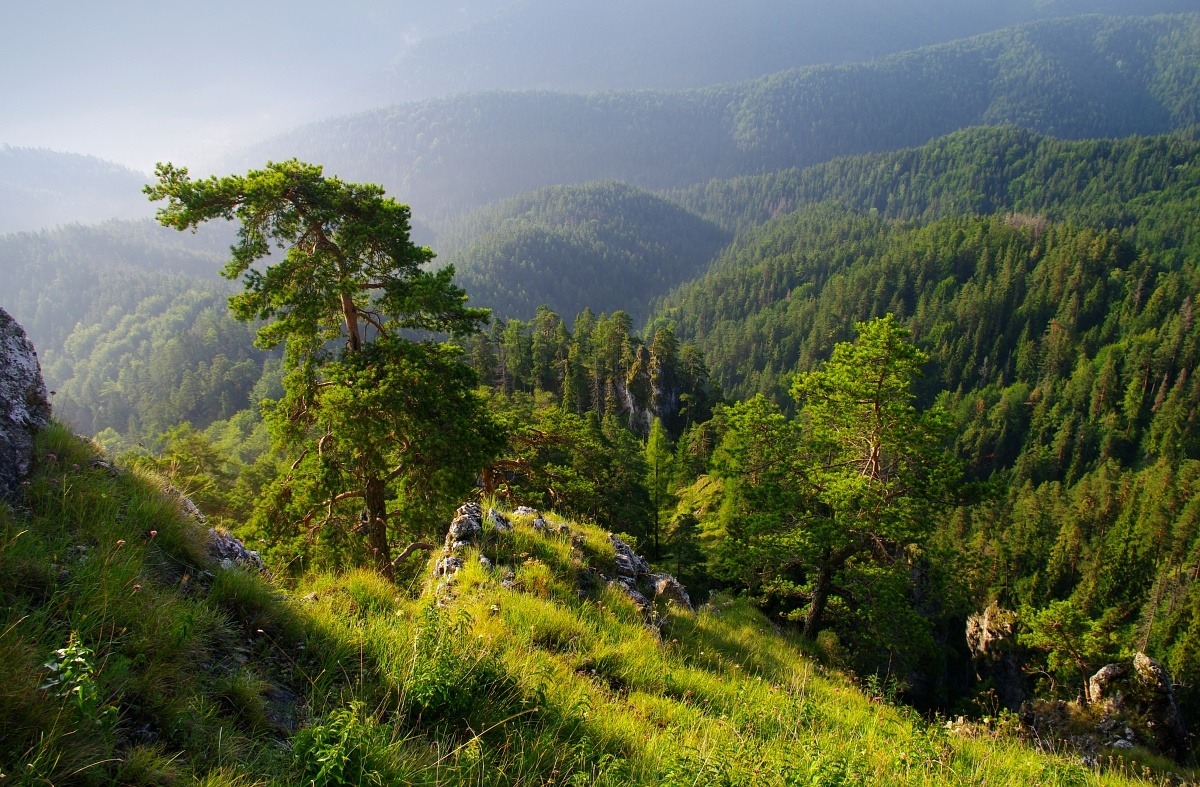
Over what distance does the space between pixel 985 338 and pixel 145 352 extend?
10232 inches

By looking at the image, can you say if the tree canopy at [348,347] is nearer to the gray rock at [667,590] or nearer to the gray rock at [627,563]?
the gray rock at [627,563]

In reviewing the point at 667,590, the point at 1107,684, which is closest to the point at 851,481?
the point at 667,590

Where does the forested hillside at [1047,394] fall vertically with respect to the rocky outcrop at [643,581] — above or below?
below

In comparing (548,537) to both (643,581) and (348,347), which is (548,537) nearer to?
(643,581)

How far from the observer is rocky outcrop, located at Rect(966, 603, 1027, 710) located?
44656 millimetres

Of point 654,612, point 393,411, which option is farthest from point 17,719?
point 393,411

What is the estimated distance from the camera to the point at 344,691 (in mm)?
3846

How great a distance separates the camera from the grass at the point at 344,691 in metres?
2.76

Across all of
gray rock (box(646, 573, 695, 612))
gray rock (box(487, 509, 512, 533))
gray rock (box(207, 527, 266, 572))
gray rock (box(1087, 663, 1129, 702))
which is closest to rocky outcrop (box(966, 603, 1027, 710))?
gray rock (box(1087, 663, 1129, 702))

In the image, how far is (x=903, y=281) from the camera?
16488cm

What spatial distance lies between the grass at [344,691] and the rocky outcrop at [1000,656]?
166 feet

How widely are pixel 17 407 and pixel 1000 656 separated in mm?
60631

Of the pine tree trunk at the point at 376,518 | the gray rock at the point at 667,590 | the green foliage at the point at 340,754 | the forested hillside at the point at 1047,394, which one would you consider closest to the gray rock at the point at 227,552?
the green foliage at the point at 340,754

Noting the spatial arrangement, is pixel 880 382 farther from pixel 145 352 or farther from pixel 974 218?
pixel 145 352
